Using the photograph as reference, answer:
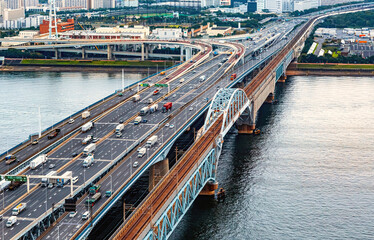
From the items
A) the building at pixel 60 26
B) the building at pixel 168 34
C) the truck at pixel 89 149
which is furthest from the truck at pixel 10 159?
the building at pixel 60 26

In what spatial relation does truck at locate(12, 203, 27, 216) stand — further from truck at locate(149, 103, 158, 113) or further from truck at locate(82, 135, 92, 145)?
truck at locate(149, 103, 158, 113)

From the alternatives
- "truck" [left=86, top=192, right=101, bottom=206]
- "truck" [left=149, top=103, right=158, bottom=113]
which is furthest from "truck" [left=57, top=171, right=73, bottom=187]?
"truck" [left=149, top=103, right=158, bottom=113]

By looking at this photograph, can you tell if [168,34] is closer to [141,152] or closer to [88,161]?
[141,152]

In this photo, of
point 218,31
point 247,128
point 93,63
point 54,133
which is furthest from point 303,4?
point 54,133

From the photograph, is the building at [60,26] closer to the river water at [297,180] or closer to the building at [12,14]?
the building at [12,14]

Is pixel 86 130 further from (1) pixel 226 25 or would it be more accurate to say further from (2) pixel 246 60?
(1) pixel 226 25

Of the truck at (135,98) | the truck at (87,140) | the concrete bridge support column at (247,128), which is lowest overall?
the concrete bridge support column at (247,128)
